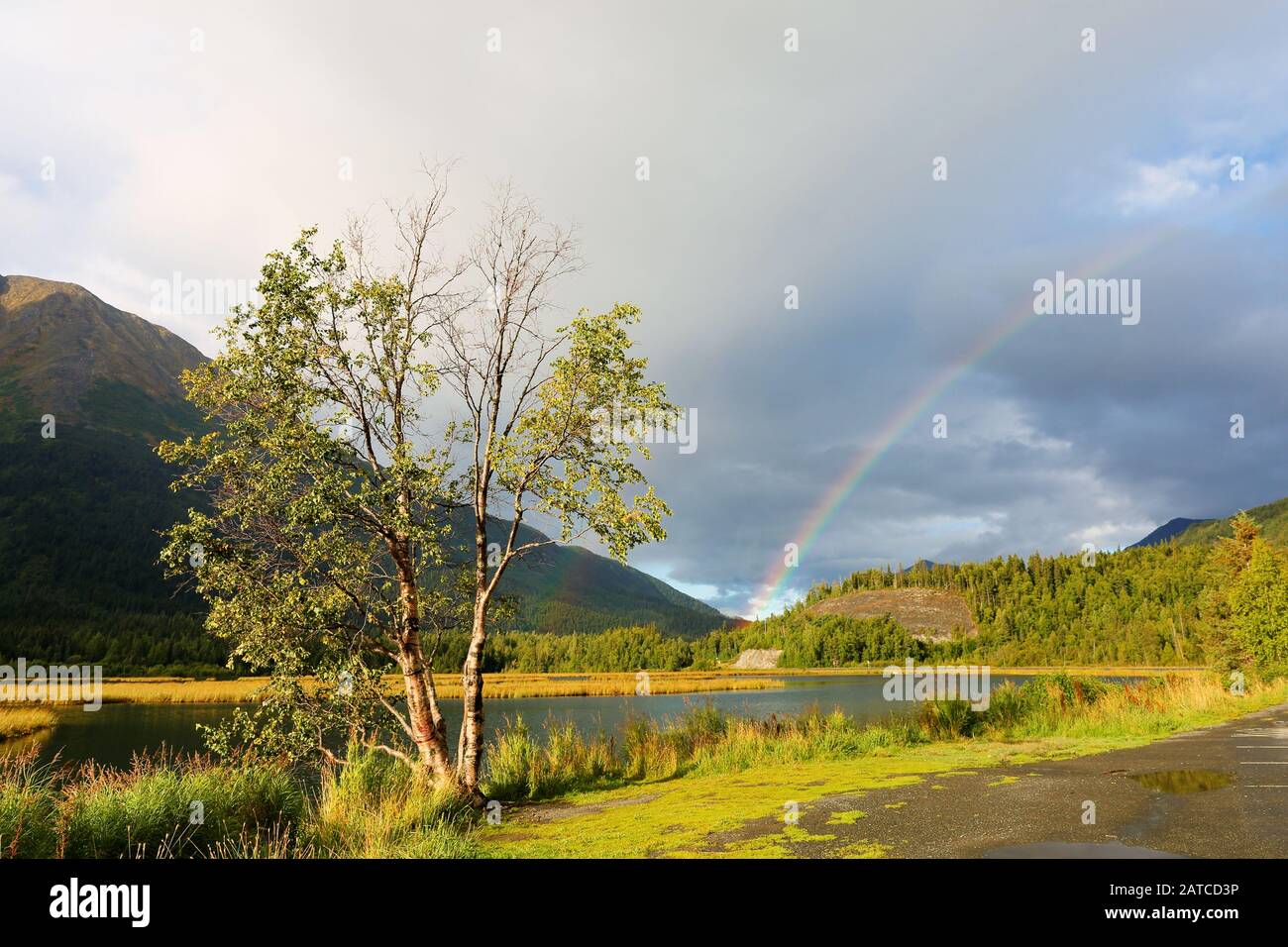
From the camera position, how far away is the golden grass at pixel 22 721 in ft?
141

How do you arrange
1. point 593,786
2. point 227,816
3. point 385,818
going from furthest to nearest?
point 593,786 < point 227,816 < point 385,818

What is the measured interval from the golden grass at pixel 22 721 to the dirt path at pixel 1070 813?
51.2 meters

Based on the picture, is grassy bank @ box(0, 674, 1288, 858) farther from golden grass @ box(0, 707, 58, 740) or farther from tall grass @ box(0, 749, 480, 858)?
golden grass @ box(0, 707, 58, 740)

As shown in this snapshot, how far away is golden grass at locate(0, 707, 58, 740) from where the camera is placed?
42.9m

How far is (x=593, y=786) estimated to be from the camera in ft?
66.2

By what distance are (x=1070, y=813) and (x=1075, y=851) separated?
2.37 m

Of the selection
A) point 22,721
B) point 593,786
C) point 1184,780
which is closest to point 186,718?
point 22,721

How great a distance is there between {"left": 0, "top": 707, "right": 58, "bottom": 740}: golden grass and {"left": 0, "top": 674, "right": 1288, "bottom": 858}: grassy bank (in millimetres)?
33037

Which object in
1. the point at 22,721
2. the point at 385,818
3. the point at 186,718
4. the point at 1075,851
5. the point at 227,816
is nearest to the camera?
the point at 1075,851

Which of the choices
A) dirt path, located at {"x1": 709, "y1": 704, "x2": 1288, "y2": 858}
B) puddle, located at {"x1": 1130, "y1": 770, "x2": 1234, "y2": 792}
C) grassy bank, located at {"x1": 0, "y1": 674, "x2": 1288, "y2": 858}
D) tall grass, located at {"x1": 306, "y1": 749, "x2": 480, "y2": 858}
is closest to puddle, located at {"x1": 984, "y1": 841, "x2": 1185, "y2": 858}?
dirt path, located at {"x1": 709, "y1": 704, "x2": 1288, "y2": 858}

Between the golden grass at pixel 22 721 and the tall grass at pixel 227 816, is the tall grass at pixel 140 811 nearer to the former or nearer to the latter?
the tall grass at pixel 227 816

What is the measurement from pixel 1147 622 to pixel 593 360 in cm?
19630

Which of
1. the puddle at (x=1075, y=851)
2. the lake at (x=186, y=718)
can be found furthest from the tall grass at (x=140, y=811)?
the lake at (x=186, y=718)

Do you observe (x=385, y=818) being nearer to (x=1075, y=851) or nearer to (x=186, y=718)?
(x=1075, y=851)
